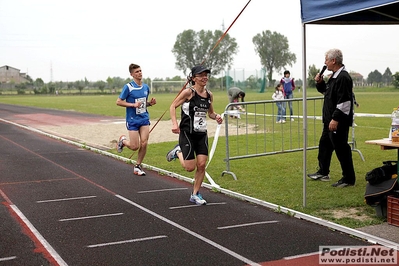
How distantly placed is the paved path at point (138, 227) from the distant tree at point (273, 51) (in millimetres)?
123913

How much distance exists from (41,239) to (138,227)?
3.83 feet

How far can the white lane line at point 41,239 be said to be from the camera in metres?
5.27

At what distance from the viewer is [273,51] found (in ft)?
431

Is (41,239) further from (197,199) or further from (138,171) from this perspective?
(138,171)

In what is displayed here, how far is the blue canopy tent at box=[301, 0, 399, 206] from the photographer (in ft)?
20.0

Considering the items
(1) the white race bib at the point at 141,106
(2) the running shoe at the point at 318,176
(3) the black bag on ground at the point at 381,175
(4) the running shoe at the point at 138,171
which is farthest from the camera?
(4) the running shoe at the point at 138,171

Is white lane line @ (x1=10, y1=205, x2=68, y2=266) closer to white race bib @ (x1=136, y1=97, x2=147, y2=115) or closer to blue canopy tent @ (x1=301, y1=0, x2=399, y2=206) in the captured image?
white race bib @ (x1=136, y1=97, x2=147, y2=115)

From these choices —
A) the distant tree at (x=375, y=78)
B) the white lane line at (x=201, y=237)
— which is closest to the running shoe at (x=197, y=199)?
the white lane line at (x=201, y=237)

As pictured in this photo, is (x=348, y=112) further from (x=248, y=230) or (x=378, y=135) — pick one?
(x=378, y=135)

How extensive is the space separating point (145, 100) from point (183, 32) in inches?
5160

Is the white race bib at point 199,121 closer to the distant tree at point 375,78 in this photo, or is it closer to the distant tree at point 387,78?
the distant tree at point 387,78

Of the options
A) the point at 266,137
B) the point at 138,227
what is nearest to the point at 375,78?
the point at 266,137

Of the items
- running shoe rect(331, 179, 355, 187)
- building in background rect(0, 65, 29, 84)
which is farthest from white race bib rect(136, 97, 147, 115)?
building in background rect(0, 65, 29, 84)

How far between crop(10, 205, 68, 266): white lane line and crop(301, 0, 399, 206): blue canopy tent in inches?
137
